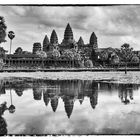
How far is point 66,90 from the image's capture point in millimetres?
5191

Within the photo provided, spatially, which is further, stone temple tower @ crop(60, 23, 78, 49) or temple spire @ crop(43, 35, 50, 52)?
temple spire @ crop(43, 35, 50, 52)

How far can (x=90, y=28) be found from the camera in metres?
4.91

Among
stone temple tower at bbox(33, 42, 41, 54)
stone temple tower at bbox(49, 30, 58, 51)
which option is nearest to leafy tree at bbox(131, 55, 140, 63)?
stone temple tower at bbox(49, 30, 58, 51)

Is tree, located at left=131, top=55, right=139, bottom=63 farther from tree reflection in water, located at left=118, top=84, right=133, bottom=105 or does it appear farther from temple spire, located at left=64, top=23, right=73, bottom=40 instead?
temple spire, located at left=64, top=23, right=73, bottom=40

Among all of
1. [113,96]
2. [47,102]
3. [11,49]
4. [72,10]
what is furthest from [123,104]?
[11,49]

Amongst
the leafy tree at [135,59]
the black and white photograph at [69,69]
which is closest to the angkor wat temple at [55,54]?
the black and white photograph at [69,69]

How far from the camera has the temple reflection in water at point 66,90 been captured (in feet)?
15.6

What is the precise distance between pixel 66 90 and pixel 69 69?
13.7 inches

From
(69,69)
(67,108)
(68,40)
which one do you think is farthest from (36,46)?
(67,108)

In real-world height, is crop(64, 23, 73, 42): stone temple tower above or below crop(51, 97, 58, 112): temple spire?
above

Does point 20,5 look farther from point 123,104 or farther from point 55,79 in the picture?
point 123,104

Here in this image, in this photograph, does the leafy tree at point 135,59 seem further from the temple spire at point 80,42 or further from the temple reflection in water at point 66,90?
the temple spire at point 80,42

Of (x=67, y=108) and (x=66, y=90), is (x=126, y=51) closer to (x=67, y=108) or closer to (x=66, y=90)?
(x=66, y=90)

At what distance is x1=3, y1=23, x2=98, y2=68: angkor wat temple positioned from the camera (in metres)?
5.00
